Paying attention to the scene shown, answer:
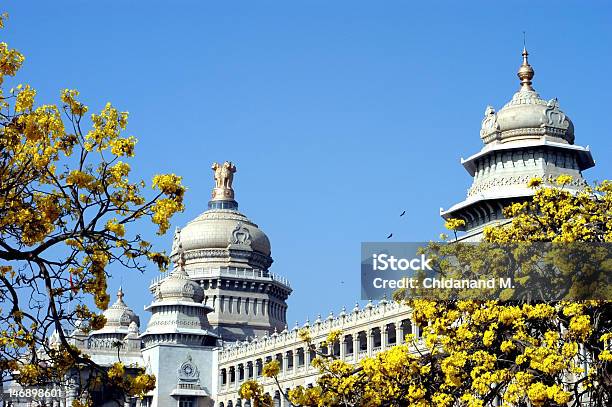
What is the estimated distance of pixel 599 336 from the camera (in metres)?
29.6

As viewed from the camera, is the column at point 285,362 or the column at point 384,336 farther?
the column at point 285,362

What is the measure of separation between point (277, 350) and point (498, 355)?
61984 millimetres

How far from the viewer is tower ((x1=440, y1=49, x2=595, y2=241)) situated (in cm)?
5656

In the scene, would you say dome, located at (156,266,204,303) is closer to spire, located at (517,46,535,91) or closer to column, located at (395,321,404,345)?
column, located at (395,321,404,345)

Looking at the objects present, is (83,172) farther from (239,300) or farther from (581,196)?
(239,300)

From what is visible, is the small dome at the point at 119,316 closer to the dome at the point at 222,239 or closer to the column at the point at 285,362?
the dome at the point at 222,239

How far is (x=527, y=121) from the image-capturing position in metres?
58.5

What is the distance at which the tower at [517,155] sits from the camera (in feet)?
186

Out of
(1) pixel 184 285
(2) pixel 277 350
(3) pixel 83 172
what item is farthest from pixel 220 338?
(3) pixel 83 172

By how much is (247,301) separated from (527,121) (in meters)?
60.0

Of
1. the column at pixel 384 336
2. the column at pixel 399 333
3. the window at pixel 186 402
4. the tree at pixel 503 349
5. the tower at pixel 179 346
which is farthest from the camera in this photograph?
the window at pixel 186 402

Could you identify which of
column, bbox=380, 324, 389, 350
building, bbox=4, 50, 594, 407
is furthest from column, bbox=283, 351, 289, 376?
column, bbox=380, 324, 389, 350

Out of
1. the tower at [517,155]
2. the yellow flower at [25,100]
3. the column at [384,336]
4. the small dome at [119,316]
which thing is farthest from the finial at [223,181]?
the yellow flower at [25,100]

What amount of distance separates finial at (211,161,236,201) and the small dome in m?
16.8
